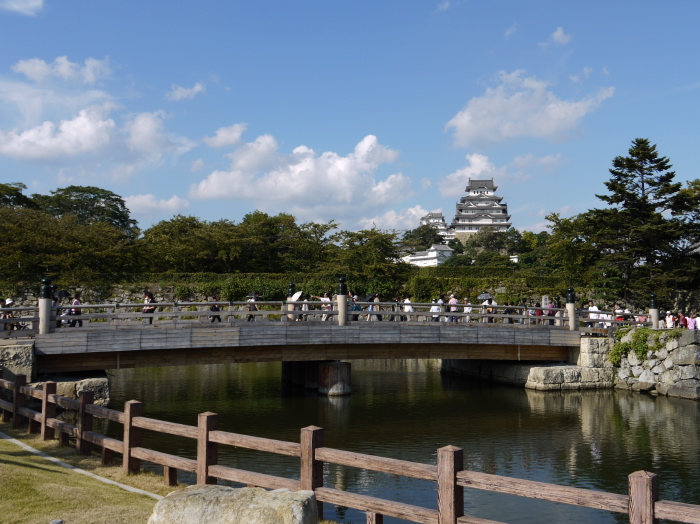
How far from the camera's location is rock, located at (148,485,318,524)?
5059mm

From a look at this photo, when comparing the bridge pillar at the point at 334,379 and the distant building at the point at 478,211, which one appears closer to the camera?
the bridge pillar at the point at 334,379

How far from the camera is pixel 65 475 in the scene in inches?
322

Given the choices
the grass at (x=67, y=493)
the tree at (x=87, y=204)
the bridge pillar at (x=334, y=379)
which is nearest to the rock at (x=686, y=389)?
the bridge pillar at (x=334, y=379)

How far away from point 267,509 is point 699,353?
2064 cm

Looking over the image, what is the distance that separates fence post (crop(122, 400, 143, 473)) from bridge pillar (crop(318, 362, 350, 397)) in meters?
12.9

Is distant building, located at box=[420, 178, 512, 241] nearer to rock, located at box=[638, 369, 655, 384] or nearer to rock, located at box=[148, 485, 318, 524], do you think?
rock, located at box=[638, 369, 655, 384]

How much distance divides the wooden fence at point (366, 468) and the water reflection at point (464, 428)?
297 cm

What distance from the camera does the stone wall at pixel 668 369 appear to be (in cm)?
2138

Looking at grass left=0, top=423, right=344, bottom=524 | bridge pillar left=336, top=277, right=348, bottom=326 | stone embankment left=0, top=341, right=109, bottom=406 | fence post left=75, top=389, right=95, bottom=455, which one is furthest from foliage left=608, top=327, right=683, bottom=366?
fence post left=75, top=389, right=95, bottom=455

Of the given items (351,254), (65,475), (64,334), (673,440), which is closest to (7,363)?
(64,334)

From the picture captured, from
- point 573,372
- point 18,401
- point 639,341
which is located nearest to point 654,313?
point 639,341

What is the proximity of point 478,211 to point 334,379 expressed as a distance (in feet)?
334

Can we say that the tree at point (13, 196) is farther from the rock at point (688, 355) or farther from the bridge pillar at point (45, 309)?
the rock at point (688, 355)

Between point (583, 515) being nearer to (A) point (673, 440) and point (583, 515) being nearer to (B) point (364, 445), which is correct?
(B) point (364, 445)
